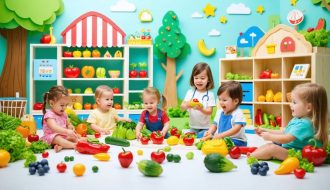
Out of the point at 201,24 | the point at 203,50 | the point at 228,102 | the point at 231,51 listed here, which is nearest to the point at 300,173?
the point at 228,102

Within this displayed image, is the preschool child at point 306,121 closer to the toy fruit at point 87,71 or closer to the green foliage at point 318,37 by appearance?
the green foliage at point 318,37

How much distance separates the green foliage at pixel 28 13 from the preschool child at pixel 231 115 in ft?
14.5

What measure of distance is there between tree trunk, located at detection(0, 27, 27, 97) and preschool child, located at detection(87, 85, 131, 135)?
2576 mm

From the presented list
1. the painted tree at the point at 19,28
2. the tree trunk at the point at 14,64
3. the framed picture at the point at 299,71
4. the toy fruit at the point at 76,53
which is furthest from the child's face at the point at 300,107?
the tree trunk at the point at 14,64

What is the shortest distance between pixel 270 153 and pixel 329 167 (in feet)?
1.61

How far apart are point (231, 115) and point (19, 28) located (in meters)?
4.89

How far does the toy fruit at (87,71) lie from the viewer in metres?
7.95

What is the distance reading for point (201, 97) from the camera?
564 centimetres

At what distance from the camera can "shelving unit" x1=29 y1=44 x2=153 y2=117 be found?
7.80 metres

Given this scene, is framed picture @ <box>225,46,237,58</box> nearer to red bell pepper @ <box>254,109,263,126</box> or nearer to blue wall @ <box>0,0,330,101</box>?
blue wall @ <box>0,0,330,101</box>

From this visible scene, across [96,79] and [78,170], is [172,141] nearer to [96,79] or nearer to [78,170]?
[78,170]

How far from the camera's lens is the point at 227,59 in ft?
25.7

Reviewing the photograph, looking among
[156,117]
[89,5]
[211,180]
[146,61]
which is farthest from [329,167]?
[89,5]

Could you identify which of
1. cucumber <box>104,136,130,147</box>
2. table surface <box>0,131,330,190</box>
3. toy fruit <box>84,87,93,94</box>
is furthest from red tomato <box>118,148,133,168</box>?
toy fruit <box>84,87,93,94</box>
